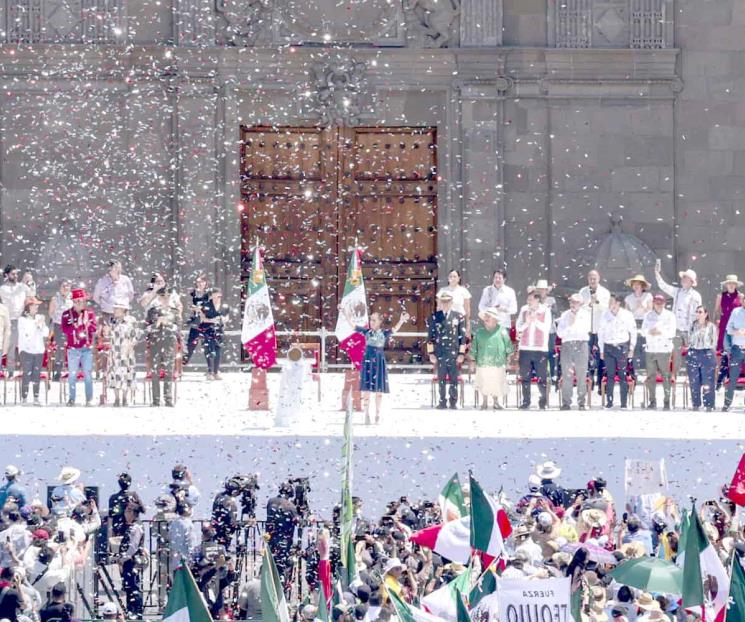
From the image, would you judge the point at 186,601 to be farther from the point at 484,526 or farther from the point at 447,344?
the point at 447,344

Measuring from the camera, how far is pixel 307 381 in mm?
26922

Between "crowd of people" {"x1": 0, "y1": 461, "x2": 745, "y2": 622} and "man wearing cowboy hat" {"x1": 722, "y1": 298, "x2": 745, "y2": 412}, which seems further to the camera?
"man wearing cowboy hat" {"x1": 722, "y1": 298, "x2": 745, "y2": 412}

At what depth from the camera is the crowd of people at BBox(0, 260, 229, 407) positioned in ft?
88.7

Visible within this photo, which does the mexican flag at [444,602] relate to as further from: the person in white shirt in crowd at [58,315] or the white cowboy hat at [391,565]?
the person in white shirt in crowd at [58,315]

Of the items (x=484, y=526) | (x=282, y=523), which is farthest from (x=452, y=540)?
(x=282, y=523)

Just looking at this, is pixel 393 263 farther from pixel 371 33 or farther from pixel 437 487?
pixel 437 487

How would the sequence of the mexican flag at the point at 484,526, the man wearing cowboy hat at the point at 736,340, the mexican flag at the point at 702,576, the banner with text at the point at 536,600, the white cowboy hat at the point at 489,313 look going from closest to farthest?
the banner with text at the point at 536,600 → the mexican flag at the point at 702,576 → the mexican flag at the point at 484,526 → the white cowboy hat at the point at 489,313 → the man wearing cowboy hat at the point at 736,340

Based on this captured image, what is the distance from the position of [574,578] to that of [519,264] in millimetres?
15009

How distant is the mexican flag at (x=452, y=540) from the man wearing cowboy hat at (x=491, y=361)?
293 inches

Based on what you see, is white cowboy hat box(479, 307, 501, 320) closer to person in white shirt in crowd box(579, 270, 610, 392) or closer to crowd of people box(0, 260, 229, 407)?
person in white shirt in crowd box(579, 270, 610, 392)

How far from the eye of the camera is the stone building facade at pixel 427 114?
A: 109 feet

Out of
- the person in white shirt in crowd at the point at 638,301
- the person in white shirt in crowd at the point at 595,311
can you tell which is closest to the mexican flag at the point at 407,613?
the person in white shirt in crowd at the point at 595,311

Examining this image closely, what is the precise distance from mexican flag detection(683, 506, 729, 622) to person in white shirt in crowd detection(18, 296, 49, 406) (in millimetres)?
12445

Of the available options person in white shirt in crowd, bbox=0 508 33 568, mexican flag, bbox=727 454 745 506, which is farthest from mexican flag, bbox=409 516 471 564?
person in white shirt in crowd, bbox=0 508 33 568
